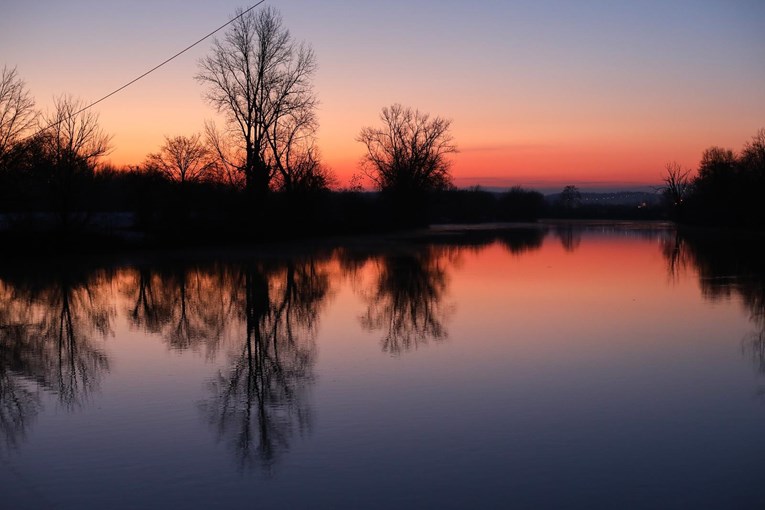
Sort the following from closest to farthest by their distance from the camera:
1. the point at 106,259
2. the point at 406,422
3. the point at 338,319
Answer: the point at 406,422
the point at 338,319
the point at 106,259

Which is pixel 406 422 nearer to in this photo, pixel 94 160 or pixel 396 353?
pixel 396 353

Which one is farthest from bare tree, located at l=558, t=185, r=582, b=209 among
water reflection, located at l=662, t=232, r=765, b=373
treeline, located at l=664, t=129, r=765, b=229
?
water reflection, located at l=662, t=232, r=765, b=373

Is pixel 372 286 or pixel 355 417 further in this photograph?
pixel 372 286

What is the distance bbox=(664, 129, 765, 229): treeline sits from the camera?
2160 inches

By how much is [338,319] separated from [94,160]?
2608 centimetres

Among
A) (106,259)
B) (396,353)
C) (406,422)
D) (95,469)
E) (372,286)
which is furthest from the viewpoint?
(106,259)

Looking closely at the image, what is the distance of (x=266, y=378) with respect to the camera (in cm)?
811

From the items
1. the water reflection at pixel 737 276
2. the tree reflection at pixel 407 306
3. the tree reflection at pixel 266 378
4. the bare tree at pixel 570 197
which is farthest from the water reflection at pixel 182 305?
the bare tree at pixel 570 197

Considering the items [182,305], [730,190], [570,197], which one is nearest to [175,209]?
[182,305]

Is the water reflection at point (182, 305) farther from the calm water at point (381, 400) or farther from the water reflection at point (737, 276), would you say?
the water reflection at point (737, 276)

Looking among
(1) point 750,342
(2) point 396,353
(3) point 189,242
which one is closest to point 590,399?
(2) point 396,353

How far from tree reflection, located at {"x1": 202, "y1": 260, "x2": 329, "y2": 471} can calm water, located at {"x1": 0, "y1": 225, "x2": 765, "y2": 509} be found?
34 mm

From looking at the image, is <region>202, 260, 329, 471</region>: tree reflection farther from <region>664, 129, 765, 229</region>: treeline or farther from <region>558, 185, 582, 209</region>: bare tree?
<region>558, 185, 582, 209</region>: bare tree

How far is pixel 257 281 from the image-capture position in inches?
721
